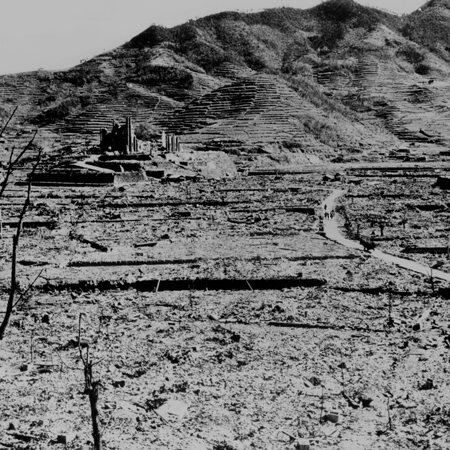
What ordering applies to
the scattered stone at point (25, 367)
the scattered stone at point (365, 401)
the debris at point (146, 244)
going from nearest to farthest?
the scattered stone at point (365, 401) < the scattered stone at point (25, 367) < the debris at point (146, 244)

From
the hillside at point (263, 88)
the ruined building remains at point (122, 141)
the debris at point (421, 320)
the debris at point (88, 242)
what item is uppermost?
the hillside at point (263, 88)

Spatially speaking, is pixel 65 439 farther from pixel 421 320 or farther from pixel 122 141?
pixel 122 141

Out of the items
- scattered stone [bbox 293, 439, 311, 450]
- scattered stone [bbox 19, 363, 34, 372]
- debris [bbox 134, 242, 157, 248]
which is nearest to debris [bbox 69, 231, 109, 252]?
debris [bbox 134, 242, 157, 248]

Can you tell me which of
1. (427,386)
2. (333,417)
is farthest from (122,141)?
(333,417)

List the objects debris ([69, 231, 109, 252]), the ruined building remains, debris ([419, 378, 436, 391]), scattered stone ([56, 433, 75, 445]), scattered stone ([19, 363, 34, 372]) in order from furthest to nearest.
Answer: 1. the ruined building remains
2. debris ([69, 231, 109, 252])
3. scattered stone ([19, 363, 34, 372])
4. debris ([419, 378, 436, 391])
5. scattered stone ([56, 433, 75, 445])

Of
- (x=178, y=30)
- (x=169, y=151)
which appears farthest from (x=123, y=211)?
(x=178, y=30)

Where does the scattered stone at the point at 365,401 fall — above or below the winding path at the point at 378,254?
above

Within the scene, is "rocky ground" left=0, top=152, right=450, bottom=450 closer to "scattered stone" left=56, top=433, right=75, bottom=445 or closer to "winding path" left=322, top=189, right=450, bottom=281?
"scattered stone" left=56, top=433, right=75, bottom=445

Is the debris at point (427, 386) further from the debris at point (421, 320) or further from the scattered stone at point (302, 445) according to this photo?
the debris at point (421, 320)

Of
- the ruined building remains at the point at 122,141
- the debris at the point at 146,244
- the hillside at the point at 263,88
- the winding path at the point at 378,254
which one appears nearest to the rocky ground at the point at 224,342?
the debris at the point at 146,244
